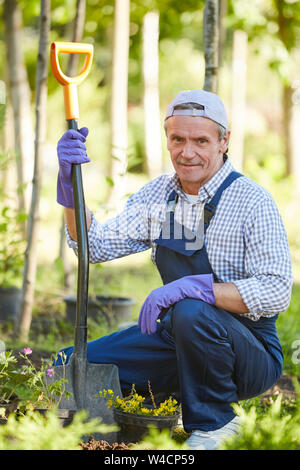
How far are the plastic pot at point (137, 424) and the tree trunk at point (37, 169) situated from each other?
1742 millimetres

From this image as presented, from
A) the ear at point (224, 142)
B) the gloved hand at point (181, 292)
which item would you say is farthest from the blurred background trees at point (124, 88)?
the gloved hand at point (181, 292)

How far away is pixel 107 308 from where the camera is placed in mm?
4359

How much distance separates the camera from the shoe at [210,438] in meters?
2.10

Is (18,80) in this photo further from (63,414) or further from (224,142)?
(63,414)

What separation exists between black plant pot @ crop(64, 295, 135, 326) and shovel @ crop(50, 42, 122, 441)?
174cm

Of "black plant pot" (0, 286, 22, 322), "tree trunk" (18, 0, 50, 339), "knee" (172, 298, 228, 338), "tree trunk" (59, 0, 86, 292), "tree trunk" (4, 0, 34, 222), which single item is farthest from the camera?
"tree trunk" (4, 0, 34, 222)

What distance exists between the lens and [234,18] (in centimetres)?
690

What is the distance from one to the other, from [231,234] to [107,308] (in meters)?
2.08

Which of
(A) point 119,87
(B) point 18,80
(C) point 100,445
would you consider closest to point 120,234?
(C) point 100,445

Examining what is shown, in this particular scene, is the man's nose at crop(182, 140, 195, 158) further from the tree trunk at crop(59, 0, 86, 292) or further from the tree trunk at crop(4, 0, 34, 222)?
the tree trunk at crop(4, 0, 34, 222)

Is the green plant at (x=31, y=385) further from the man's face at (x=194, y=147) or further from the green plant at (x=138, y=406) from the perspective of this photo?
the man's face at (x=194, y=147)

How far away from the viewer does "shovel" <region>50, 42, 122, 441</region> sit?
2.37 metres

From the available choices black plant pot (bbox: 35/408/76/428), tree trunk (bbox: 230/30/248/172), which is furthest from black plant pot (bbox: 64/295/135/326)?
tree trunk (bbox: 230/30/248/172)
